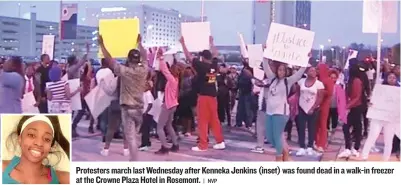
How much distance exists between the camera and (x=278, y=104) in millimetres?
5891

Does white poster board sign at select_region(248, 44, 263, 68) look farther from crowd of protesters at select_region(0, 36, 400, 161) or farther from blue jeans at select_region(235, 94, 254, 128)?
blue jeans at select_region(235, 94, 254, 128)

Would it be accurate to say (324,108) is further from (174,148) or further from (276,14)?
(174,148)

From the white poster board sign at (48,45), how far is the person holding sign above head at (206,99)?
878mm

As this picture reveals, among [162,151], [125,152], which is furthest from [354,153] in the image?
[125,152]

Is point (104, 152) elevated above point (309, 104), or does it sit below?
below

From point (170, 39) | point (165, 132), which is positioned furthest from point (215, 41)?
point (165, 132)

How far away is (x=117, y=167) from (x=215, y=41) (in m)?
1.03

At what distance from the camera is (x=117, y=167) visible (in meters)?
5.68

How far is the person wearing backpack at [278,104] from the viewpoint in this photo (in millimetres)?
5836

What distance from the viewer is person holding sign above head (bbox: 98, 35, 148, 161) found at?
5.76m

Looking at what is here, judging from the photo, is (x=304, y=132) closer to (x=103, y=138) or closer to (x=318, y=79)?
(x=318, y=79)

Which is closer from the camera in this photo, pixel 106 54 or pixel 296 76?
pixel 106 54

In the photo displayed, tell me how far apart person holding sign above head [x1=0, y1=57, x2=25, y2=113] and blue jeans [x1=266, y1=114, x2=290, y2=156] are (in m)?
1.64

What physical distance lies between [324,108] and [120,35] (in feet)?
4.74
